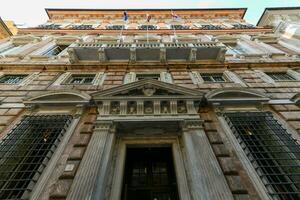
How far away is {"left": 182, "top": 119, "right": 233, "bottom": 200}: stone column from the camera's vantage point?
17.9 ft

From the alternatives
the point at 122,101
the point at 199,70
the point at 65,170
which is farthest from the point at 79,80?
the point at 199,70

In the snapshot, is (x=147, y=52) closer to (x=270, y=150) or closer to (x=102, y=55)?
(x=102, y=55)

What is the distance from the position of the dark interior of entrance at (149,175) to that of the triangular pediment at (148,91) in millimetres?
2348

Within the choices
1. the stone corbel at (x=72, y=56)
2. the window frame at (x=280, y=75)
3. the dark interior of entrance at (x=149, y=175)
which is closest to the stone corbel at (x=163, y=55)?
the stone corbel at (x=72, y=56)

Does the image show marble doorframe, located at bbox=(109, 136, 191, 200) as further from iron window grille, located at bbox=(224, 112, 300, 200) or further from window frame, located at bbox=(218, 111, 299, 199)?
iron window grille, located at bbox=(224, 112, 300, 200)

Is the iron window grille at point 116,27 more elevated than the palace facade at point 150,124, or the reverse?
the iron window grille at point 116,27

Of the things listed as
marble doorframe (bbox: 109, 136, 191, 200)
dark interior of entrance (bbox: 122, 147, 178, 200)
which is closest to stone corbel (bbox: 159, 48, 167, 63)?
marble doorframe (bbox: 109, 136, 191, 200)

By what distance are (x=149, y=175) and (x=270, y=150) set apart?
456 cm

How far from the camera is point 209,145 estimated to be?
698 centimetres

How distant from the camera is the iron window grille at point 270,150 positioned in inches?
240

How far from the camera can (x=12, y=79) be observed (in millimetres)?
11156

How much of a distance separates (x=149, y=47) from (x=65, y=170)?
28.3 ft

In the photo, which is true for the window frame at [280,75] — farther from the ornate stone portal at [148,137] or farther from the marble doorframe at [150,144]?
the marble doorframe at [150,144]

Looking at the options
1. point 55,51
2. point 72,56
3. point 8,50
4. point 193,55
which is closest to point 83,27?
point 55,51
